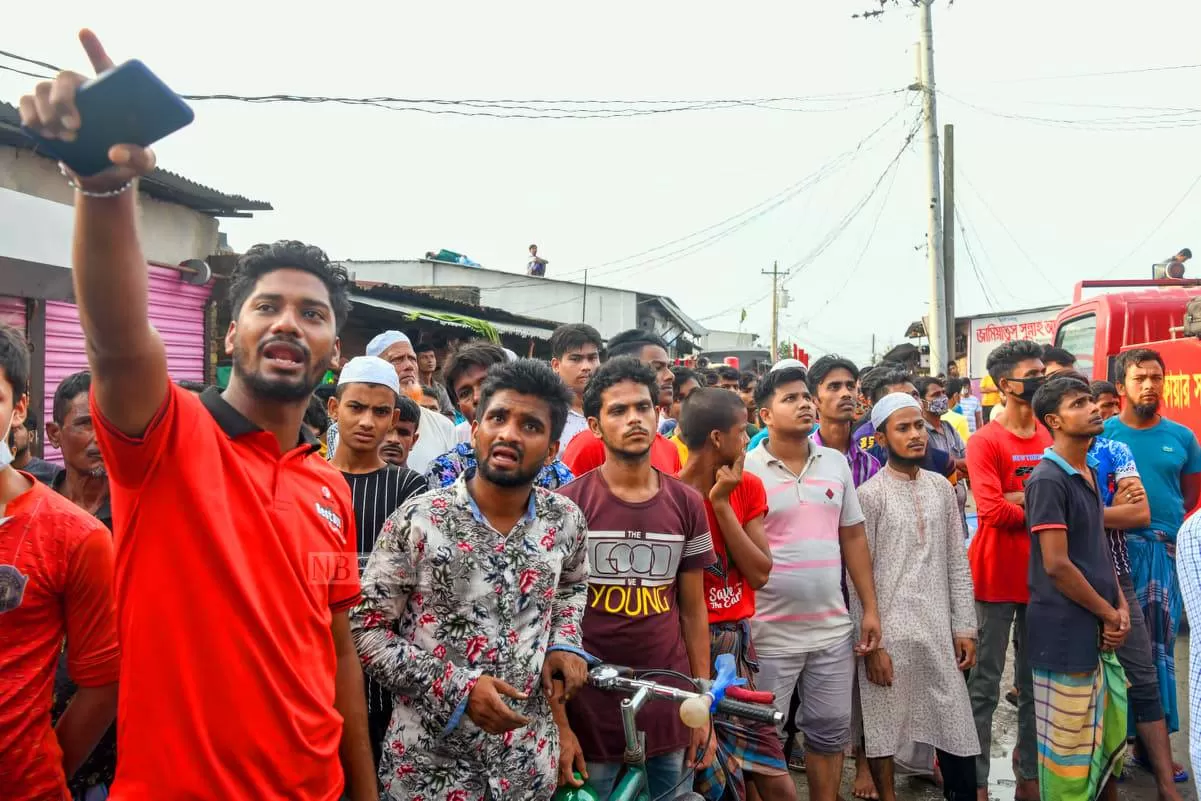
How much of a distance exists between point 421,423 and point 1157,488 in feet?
14.4

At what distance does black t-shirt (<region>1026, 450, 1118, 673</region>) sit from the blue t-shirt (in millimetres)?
1370

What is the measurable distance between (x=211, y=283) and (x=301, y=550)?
10145 millimetres

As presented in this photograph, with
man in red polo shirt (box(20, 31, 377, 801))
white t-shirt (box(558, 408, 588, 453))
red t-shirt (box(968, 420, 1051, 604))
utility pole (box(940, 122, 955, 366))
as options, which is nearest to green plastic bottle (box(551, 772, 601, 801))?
man in red polo shirt (box(20, 31, 377, 801))

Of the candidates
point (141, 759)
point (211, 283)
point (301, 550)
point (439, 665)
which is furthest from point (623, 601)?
point (211, 283)

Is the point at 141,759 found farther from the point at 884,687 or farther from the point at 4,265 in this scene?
the point at 4,265

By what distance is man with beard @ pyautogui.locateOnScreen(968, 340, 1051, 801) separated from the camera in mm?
4402

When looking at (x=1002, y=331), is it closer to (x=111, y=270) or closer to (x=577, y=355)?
(x=577, y=355)

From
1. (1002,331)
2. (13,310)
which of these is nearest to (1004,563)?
(13,310)

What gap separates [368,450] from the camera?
3365mm

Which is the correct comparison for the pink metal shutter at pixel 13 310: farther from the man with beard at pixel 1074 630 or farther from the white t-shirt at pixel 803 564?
the man with beard at pixel 1074 630

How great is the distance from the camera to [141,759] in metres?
1.52

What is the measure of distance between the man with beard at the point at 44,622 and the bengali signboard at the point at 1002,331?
16480 millimetres

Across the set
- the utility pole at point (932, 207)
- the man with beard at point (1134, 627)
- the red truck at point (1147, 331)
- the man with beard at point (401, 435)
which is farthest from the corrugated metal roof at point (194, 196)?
the utility pole at point (932, 207)

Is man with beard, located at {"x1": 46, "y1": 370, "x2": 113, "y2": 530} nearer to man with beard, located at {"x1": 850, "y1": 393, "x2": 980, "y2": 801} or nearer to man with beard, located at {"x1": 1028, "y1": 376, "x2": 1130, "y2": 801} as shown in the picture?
man with beard, located at {"x1": 850, "y1": 393, "x2": 980, "y2": 801}
